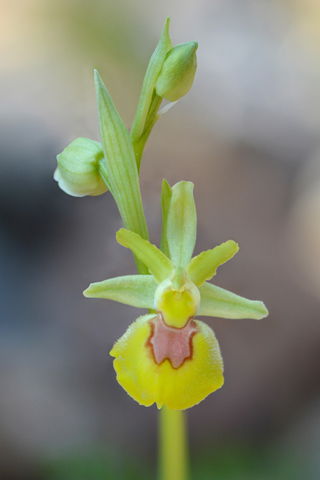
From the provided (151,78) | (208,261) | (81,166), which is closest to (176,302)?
(208,261)

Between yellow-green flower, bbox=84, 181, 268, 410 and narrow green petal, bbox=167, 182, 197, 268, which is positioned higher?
narrow green petal, bbox=167, 182, 197, 268

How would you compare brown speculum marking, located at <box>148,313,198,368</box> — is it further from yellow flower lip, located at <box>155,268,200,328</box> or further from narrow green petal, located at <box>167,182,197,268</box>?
narrow green petal, located at <box>167,182,197,268</box>

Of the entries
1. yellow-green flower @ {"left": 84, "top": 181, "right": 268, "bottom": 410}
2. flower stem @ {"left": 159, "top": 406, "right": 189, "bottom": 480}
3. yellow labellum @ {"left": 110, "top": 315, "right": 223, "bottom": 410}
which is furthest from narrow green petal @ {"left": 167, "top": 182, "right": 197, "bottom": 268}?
flower stem @ {"left": 159, "top": 406, "right": 189, "bottom": 480}

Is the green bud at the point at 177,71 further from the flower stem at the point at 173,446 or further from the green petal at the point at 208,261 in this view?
the flower stem at the point at 173,446

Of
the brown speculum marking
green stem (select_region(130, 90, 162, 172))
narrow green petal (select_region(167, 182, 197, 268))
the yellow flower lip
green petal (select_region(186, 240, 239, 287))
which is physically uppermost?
green stem (select_region(130, 90, 162, 172))

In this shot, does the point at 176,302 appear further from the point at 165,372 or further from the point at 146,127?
the point at 146,127

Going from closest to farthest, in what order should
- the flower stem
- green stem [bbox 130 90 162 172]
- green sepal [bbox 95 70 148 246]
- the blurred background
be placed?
1. green sepal [bbox 95 70 148 246]
2. green stem [bbox 130 90 162 172]
3. the flower stem
4. the blurred background

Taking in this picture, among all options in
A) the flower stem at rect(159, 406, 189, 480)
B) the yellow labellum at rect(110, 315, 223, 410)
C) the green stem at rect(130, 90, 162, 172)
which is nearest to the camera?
the yellow labellum at rect(110, 315, 223, 410)
